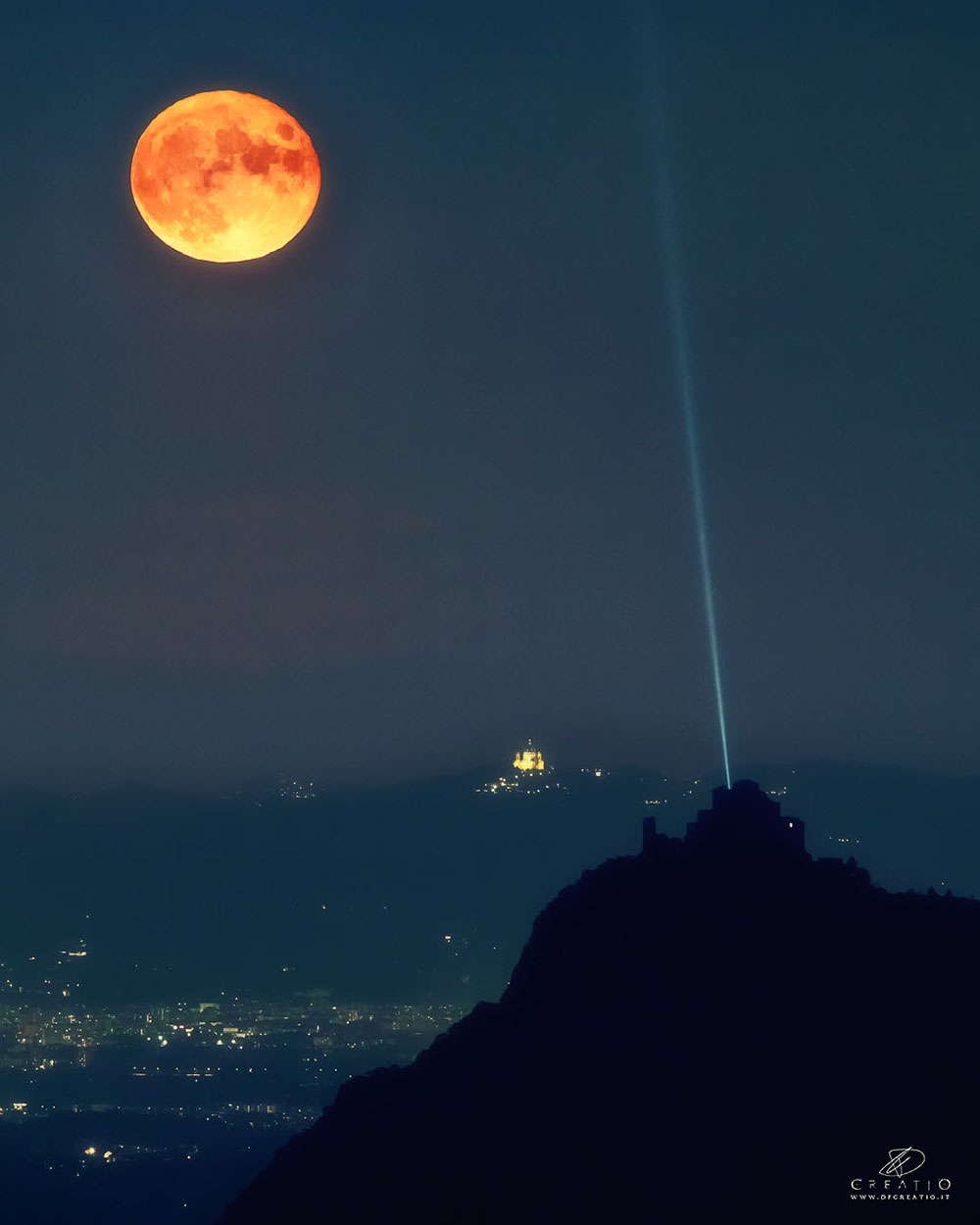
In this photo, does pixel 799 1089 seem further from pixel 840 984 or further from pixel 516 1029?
pixel 516 1029

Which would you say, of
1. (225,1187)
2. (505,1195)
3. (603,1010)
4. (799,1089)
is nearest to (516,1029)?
(603,1010)

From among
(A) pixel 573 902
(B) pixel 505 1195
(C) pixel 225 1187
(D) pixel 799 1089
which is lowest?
(C) pixel 225 1187

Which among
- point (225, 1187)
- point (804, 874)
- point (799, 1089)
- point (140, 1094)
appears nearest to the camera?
point (799, 1089)

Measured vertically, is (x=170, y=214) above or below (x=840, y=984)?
above

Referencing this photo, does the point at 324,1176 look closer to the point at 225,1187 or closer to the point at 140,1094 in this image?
the point at 225,1187

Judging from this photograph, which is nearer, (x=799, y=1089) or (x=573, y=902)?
(x=799, y=1089)

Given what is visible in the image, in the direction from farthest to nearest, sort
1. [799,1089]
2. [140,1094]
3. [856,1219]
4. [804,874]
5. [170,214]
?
[140,1094] → [804,874] → [799,1089] → [856,1219] → [170,214]

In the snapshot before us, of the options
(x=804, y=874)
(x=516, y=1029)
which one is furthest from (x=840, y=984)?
(x=516, y=1029)
